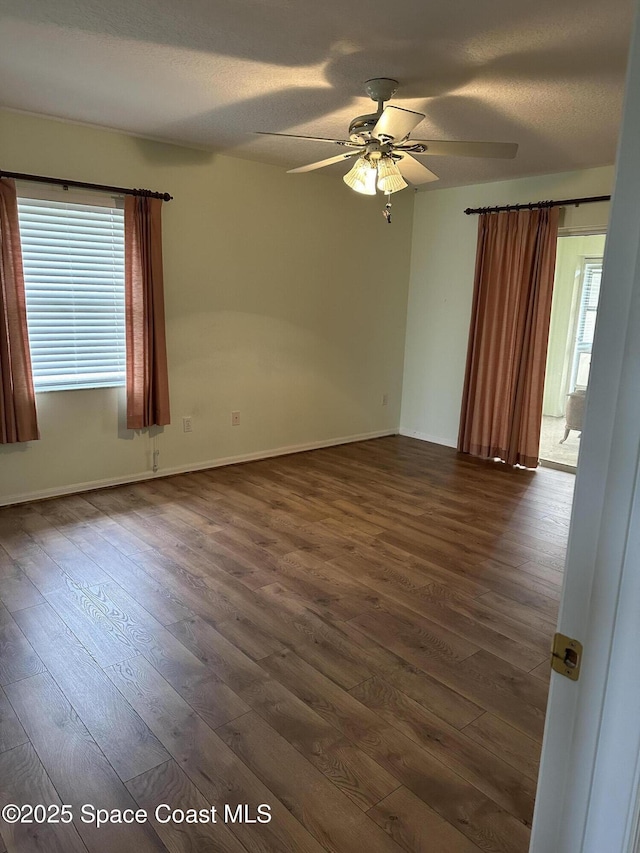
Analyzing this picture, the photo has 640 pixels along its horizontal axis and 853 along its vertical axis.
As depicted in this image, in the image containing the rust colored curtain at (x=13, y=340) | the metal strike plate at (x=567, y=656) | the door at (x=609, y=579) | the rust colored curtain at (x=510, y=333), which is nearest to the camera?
the door at (x=609, y=579)

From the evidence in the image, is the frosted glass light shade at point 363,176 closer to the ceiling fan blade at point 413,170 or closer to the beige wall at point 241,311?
the ceiling fan blade at point 413,170

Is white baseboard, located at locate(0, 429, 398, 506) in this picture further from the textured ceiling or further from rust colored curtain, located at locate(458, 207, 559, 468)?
the textured ceiling

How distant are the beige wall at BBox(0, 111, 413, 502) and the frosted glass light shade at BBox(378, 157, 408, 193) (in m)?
1.95

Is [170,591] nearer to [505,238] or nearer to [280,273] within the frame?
[280,273]

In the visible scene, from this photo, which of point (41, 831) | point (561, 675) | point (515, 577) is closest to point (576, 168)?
point (515, 577)

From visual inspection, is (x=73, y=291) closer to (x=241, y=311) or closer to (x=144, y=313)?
(x=144, y=313)

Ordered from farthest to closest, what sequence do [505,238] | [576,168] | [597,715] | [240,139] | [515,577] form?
[505,238], [576,168], [240,139], [515,577], [597,715]

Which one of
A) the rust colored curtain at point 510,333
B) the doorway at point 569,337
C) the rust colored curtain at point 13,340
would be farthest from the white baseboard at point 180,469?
the doorway at point 569,337

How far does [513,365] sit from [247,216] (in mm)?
2642

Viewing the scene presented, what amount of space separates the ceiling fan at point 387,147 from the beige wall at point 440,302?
2.41m

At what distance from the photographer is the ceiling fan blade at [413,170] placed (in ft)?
9.87

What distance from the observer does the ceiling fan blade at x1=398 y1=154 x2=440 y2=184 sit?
3.01 metres

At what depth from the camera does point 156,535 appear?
3.52 meters

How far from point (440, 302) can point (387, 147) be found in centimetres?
304
